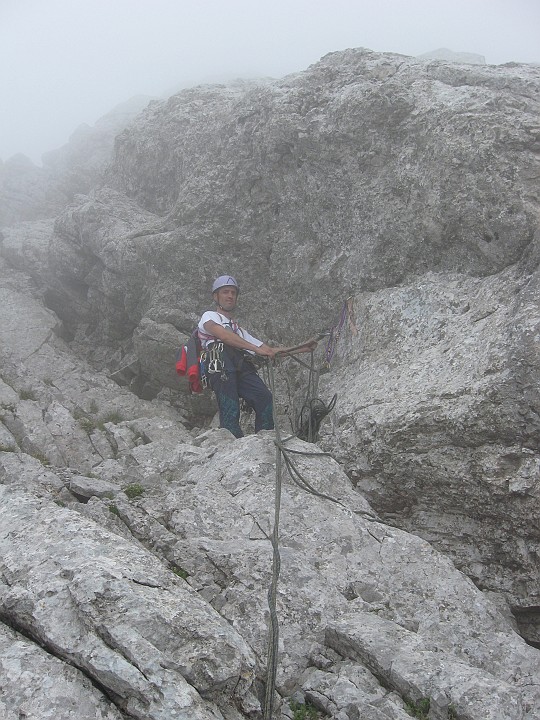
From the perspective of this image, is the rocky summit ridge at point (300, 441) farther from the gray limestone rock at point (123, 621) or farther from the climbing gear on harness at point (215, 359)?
the climbing gear on harness at point (215, 359)

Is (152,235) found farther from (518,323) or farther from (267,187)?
(518,323)

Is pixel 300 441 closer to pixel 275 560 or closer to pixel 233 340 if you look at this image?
pixel 233 340

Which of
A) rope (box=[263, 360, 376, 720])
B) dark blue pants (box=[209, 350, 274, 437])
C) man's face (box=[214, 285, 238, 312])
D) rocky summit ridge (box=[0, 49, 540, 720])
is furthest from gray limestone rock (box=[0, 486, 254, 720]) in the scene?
man's face (box=[214, 285, 238, 312])

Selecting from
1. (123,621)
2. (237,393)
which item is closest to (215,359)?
(237,393)

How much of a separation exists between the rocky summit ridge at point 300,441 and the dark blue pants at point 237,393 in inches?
21.2

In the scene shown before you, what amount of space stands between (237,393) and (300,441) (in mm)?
1836

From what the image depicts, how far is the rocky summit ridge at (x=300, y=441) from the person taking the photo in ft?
15.2

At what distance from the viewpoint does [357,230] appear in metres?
10.4

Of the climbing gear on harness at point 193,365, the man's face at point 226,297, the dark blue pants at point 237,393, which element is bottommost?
the dark blue pants at point 237,393

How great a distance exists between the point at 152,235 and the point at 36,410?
14.8 feet

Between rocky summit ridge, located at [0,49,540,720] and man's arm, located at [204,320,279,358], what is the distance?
1299 mm

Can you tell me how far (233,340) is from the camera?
9500 millimetres

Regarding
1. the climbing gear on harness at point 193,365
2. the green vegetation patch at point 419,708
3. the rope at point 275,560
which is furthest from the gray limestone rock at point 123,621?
the climbing gear on harness at point 193,365

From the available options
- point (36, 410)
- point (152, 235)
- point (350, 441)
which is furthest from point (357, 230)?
point (36, 410)
